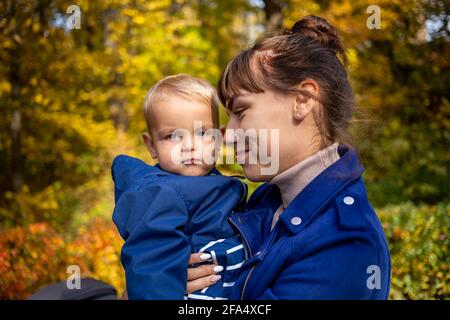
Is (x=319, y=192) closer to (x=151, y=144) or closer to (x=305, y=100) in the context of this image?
(x=305, y=100)

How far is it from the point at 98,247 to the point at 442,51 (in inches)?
222

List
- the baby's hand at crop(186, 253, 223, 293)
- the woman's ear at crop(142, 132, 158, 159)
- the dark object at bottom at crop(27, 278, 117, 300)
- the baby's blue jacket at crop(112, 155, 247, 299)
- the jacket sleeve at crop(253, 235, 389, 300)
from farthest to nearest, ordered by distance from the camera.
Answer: the dark object at bottom at crop(27, 278, 117, 300) < the woman's ear at crop(142, 132, 158, 159) < the baby's hand at crop(186, 253, 223, 293) < the baby's blue jacket at crop(112, 155, 247, 299) < the jacket sleeve at crop(253, 235, 389, 300)

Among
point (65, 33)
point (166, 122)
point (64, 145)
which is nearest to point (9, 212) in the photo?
point (64, 145)

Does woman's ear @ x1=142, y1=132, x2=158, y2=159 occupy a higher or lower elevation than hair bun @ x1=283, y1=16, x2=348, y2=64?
lower

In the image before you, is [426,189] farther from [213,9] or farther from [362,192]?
[362,192]

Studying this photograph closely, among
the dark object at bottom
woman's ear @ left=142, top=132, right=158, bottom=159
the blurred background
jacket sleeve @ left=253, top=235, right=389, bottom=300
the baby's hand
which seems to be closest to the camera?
jacket sleeve @ left=253, top=235, right=389, bottom=300

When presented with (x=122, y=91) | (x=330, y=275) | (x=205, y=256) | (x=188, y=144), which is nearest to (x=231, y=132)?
(x=188, y=144)

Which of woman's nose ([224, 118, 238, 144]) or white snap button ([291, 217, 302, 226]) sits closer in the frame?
white snap button ([291, 217, 302, 226])

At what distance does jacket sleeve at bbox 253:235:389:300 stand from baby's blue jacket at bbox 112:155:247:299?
0.94 feet

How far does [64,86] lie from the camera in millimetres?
7406

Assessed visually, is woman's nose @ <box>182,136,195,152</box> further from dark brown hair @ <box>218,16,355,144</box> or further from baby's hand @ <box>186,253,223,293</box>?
baby's hand @ <box>186,253,223,293</box>

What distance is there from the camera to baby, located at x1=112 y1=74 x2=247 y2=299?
5.56 ft

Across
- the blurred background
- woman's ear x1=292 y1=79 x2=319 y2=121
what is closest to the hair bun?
woman's ear x1=292 y1=79 x2=319 y2=121

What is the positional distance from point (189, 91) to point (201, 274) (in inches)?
27.4
